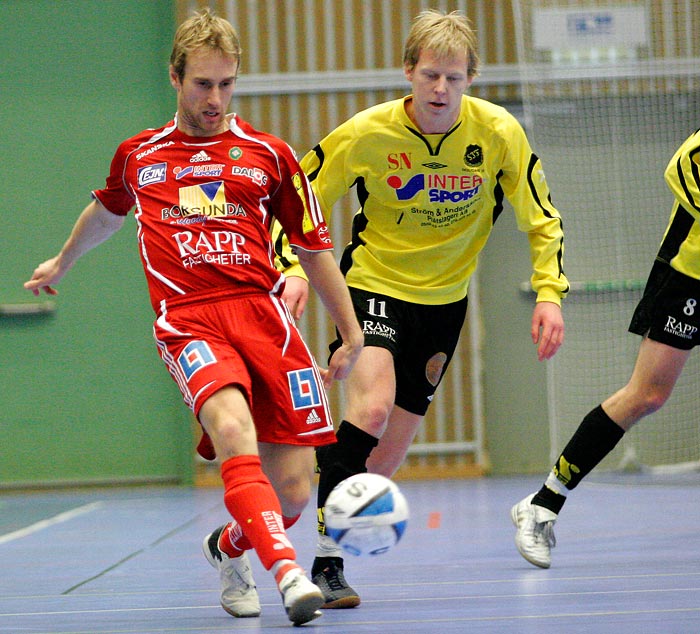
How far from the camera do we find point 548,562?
4246 mm

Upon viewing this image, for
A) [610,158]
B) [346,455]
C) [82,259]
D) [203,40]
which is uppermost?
[203,40]

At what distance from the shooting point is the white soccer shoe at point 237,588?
11.3 feet

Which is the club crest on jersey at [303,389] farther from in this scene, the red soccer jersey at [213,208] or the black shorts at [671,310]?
the black shorts at [671,310]

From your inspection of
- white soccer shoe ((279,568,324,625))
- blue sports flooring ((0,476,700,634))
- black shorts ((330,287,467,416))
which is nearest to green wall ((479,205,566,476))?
blue sports flooring ((0,476,700,634))

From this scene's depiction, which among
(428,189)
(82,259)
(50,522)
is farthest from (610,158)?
(428,189)

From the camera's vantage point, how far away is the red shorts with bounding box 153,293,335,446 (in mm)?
3213

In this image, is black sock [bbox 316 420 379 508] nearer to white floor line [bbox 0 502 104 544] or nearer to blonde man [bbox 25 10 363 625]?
blonde man [bbox 25 10 363 625]

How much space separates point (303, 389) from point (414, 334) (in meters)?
0.94

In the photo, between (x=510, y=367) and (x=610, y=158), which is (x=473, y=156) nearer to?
(x=610, y=158)

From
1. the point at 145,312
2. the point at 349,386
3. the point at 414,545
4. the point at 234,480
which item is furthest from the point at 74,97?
the point at 234,480

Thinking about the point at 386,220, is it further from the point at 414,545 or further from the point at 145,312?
the point at 145,312

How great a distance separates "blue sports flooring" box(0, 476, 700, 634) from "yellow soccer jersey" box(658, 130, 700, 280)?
1164mm

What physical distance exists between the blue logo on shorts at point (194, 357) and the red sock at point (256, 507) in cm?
28

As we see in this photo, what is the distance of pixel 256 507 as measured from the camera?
2984 millimetres
